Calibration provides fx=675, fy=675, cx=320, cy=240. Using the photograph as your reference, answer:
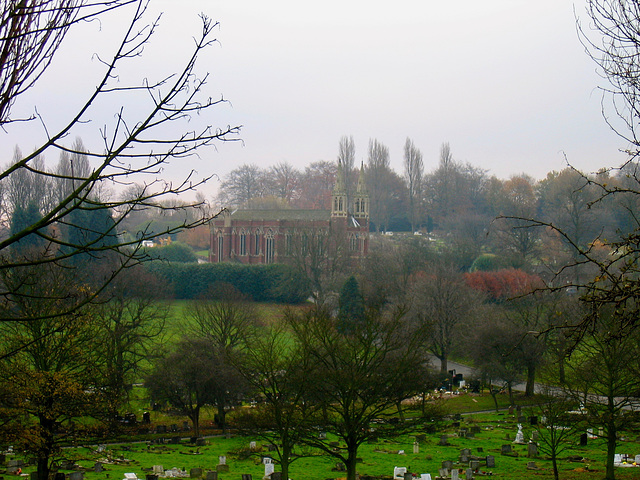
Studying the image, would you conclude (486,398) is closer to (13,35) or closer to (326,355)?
(326,355)

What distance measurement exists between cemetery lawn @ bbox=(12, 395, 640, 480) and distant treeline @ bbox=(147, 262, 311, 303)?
3238cm

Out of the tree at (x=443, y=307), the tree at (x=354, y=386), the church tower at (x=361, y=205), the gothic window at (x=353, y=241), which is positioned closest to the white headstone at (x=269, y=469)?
the tree at (x=354, y=386)

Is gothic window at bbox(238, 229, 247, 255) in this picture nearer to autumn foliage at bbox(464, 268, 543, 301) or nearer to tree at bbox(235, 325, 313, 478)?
autumn foliage at bbox(464, 268, 543, 301)

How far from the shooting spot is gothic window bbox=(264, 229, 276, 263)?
7727cm

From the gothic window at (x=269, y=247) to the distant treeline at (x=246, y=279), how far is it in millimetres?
13428

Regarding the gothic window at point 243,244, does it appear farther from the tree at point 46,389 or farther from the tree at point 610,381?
the tree at point 46,389

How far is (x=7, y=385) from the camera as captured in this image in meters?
17.1

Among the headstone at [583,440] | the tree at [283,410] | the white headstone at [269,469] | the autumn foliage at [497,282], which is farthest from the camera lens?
the autumn foliage at [497,282]

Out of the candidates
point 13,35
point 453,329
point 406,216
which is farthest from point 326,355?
point 406,216

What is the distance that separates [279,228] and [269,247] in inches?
106

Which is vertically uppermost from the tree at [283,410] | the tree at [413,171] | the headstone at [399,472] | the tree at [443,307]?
the tree at [413,171]

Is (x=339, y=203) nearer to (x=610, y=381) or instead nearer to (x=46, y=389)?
(x=610, y=381)

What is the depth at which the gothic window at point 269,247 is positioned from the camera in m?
77.3

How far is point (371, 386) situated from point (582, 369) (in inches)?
327
